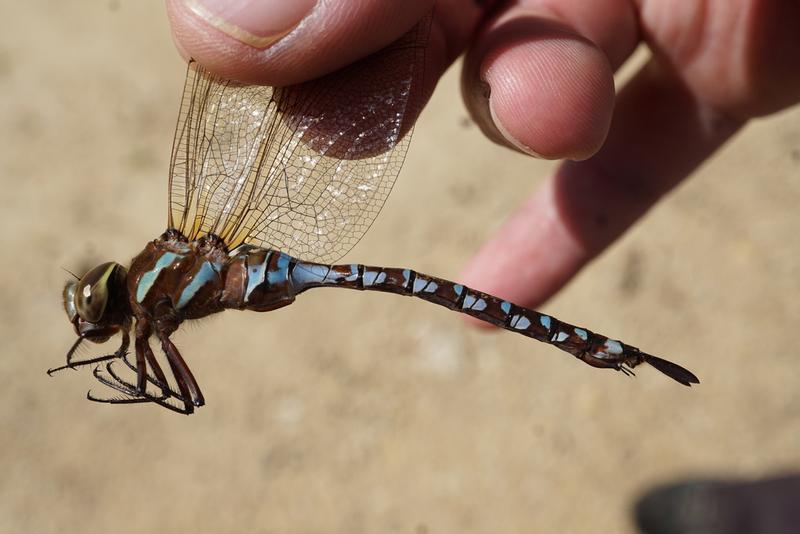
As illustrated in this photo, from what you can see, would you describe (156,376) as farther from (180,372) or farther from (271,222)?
(271,222)

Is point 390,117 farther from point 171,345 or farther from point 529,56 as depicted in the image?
point 171,345

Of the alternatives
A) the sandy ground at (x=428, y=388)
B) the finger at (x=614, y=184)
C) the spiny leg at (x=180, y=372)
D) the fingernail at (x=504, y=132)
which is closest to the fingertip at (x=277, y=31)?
the fingernail at (x=504, y=132)

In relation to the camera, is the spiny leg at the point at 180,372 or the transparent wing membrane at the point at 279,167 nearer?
the spiny leg at the point at 180,372

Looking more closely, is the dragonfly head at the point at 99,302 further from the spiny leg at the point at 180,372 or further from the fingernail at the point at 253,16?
the fingernail at the point at 253,16

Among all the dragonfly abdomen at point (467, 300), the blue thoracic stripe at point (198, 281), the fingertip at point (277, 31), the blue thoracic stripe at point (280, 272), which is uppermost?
the fingertip at point (277, 31)

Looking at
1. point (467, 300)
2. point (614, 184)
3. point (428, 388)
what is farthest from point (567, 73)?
point (428, 388)

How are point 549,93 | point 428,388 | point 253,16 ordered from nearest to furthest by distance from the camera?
point 253,16 → point 549,93 → point 428,388

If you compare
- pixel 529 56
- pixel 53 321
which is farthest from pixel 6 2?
pixel 529 56
